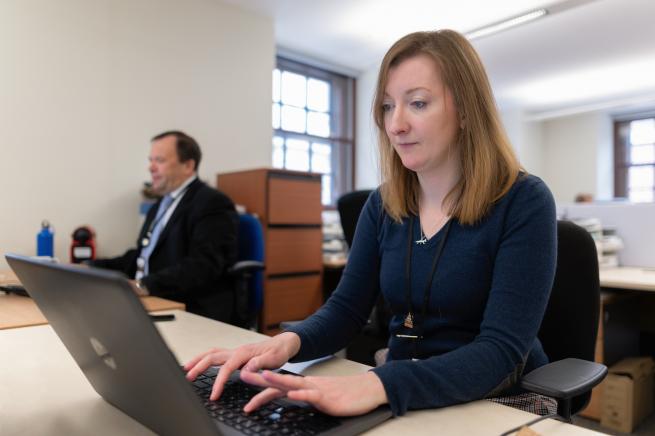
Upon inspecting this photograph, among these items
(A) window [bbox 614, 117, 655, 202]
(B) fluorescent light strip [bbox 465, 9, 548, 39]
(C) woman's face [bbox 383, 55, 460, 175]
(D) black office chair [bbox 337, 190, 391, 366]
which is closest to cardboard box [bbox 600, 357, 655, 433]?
(D) black office chair [bbox 337, 190, 391, 366]

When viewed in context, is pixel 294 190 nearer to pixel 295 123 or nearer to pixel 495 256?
pixel 295 123

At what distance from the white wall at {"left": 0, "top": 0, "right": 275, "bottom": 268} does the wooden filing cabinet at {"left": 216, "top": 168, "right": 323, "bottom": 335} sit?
2.08 feet

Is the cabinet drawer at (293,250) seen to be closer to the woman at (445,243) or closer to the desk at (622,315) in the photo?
the desk at (622,315)

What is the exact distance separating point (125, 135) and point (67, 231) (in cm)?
72

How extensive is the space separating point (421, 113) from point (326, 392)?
0.59 meters

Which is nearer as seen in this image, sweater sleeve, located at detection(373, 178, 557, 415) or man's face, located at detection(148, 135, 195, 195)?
sweater sleeve, located at detection(373, 178, 557, 415)

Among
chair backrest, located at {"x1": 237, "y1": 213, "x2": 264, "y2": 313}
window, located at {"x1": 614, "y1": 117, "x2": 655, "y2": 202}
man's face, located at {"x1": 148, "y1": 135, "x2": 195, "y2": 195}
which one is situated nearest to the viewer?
chair backrest, located at {"x1": 237, "y1": 213, "x2": 264, "y2": 313}

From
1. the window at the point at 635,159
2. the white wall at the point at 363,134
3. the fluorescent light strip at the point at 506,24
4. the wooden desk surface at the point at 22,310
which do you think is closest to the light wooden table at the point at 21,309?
the wooden desk surface at the point at 22,310

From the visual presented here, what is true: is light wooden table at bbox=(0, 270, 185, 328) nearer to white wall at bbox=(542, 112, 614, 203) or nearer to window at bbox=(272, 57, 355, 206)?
window at bbox=(272, 57, 355, 206)

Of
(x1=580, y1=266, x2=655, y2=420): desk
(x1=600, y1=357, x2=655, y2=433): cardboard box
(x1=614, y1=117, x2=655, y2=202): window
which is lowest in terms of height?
(x1=600, y1=357, x2=655, y2=433): cardboard box

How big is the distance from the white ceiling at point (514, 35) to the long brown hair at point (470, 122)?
7.94 ft

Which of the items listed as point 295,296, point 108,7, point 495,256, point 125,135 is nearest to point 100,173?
point 125,135

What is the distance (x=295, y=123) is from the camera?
4.98 meters

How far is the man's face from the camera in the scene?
8.73ft
